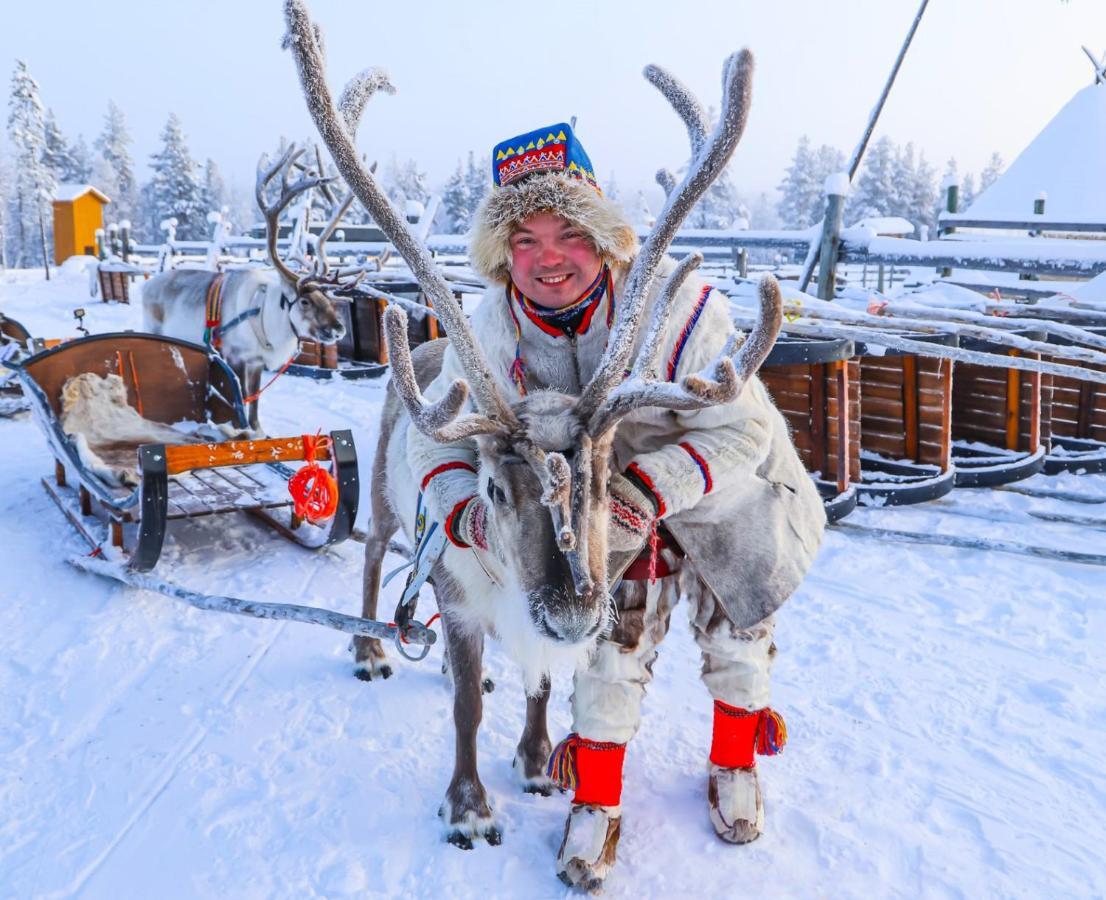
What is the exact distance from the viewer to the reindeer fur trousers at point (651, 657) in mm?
2406

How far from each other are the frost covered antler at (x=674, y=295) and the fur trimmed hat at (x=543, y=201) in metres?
0.21

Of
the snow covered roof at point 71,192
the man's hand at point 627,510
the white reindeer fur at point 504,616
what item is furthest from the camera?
the snow covered roof at point 71,192

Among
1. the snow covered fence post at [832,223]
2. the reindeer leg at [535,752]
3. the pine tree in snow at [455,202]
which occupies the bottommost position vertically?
the reindeer leg at [535,752]

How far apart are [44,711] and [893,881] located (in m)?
3.08

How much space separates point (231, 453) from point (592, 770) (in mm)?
2900

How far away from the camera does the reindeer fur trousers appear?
2.41 meters

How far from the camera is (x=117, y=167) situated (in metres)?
56.5

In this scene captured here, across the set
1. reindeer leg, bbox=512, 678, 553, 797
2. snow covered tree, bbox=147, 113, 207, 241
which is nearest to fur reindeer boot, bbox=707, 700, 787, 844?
reindeer leg, bbox=512, 678, 553, 797

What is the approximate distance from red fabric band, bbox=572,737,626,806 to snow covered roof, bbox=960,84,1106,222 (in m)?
14.9

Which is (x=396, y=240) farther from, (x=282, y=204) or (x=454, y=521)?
(x=282, y=204)

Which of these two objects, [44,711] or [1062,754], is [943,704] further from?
[44,711]

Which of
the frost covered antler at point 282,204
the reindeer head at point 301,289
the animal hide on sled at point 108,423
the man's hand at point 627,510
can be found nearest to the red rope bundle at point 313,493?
the animal hide on sled at point 108,423

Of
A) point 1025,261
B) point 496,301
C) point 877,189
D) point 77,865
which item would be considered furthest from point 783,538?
point 877,189

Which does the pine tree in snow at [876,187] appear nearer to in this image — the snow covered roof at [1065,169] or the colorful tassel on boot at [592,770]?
the snow covered roof at [1065,169]
